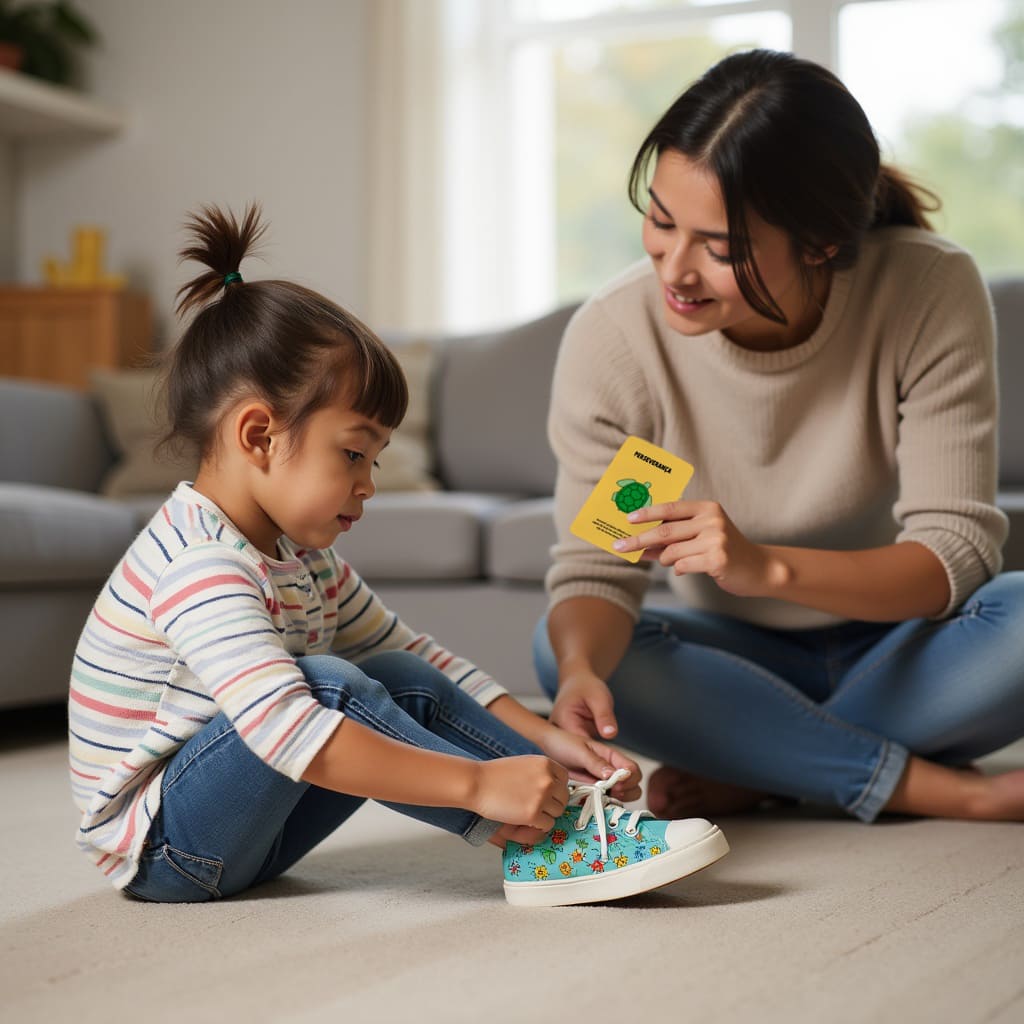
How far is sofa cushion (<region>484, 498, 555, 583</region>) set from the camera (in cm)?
243

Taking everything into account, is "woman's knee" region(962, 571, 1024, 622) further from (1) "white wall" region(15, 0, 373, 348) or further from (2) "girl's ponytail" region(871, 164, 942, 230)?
(1) "white wall" region(15, 0, 373, 348)

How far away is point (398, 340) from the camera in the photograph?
3248mm

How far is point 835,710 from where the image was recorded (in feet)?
5.27

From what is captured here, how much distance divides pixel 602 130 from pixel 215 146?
1.29m

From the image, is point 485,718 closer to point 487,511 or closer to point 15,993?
point 15,993

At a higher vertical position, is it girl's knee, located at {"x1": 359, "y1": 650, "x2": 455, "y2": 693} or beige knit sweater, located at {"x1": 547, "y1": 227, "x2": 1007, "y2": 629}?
beige knit sweater, located at {"x1": 547, "y1": 227, "x2": 1007, "y2": 629}

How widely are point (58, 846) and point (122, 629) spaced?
18.0 inches

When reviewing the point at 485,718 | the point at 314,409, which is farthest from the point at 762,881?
the point at 314,409

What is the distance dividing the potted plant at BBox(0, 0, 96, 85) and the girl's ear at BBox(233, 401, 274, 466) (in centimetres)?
363

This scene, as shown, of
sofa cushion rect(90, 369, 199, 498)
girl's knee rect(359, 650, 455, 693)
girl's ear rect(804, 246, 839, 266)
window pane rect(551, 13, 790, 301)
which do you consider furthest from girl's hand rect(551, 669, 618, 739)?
window pane rect(551, 13, 790, 301)

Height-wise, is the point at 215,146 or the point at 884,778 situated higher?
the point at 215,146

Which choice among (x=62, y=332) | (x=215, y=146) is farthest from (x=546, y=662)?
(x=215, y=146)

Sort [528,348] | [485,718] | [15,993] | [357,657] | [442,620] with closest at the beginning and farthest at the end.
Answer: [15,993]
[485,718]
[357,657]
[442,620]
[528,348]

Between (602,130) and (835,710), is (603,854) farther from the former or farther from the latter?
(602,130)
